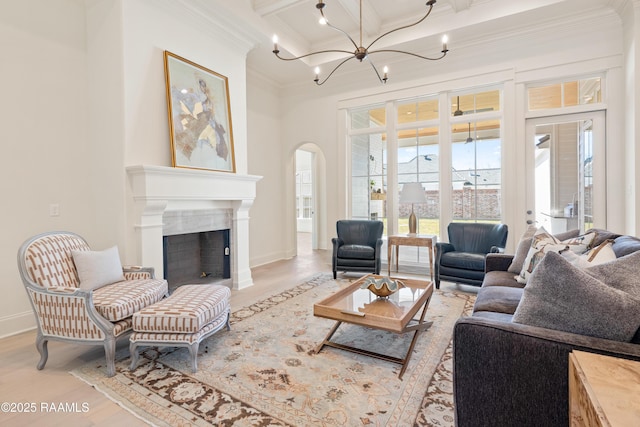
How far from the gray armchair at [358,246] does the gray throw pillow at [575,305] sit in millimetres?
3142

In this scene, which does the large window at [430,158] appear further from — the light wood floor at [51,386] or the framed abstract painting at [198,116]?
the light wood floor at [51,386]

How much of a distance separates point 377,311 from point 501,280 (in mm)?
1165

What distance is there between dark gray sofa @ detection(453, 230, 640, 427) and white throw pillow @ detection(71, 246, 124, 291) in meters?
2.72

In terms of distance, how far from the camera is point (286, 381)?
2.05m

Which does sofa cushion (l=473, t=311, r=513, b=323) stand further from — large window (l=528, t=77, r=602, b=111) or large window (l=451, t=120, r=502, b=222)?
large window (l=528, t=77, r=602, b=111)

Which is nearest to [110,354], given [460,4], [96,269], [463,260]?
[96,269]

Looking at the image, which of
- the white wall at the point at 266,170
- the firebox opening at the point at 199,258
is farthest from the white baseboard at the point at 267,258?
the firebox opening at the point at 199,258

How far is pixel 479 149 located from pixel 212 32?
13.4ft

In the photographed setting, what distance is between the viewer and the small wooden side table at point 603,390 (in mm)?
737

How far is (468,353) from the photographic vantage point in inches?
48.7

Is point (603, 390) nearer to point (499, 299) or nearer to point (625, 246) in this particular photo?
point (499, 299)

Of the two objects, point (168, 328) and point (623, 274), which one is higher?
point (623, 274)

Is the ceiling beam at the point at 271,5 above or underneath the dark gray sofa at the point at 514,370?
above

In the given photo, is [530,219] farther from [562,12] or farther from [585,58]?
[562,12]
